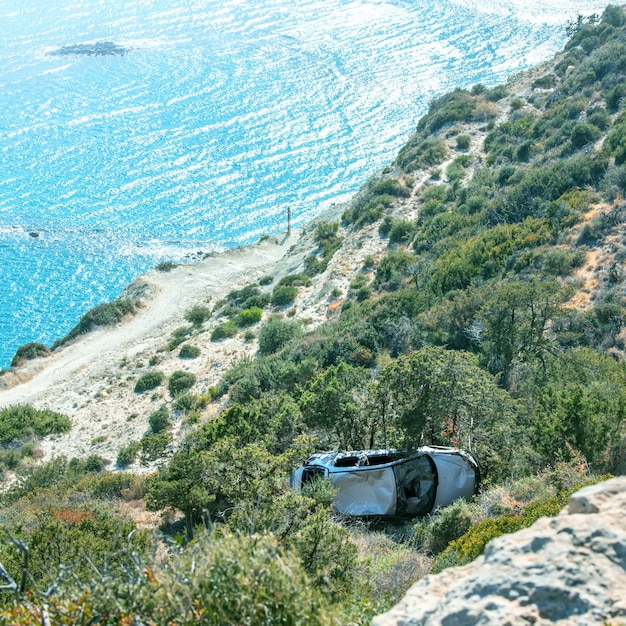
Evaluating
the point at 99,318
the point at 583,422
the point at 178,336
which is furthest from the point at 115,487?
the point at 99,318

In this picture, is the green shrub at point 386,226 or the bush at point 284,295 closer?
the bush at point 284,295

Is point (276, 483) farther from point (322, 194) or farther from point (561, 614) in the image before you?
point (322, 194)

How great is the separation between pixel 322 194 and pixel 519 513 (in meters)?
56.5

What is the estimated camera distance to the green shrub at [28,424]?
30.2 meters

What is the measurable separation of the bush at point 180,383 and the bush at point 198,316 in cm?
1087

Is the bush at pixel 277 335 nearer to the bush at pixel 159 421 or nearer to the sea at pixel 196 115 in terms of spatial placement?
the bush at pixel 159 421

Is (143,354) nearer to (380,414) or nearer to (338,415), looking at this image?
(338,415)

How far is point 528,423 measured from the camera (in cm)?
1515

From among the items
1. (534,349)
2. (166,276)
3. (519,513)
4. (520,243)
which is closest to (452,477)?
(519,513)

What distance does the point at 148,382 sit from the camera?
33.9 meters

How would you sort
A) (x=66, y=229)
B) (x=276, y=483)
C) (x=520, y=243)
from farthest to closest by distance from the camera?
1. (x=66, y=229)
2. (x=520, y=243)
3. (x=276, y=483)

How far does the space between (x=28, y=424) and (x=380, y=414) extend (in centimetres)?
2148

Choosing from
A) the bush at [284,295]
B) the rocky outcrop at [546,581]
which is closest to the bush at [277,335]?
the bush at [284,295]

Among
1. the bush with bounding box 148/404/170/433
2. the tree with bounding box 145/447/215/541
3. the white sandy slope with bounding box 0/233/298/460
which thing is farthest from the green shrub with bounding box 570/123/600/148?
the tree with bounding box 145/447/215/541
